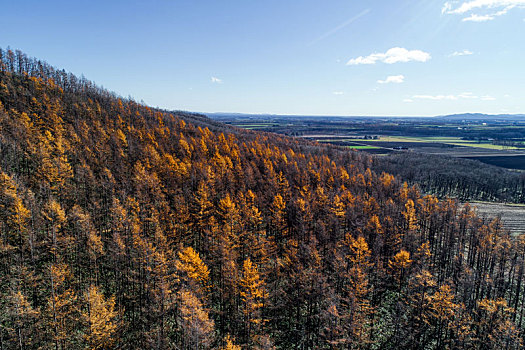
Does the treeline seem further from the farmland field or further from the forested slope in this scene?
the forested slope

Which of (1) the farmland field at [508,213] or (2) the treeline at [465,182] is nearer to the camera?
(1) the farmland field at [508,213]

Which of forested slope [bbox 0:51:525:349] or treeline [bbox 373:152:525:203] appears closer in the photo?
forested slope [bbox 0:51:525:349]

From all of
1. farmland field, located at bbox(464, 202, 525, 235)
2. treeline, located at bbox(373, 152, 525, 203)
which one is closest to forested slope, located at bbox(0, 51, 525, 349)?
farmland field, located at bbox(464, 202, 525, 235)

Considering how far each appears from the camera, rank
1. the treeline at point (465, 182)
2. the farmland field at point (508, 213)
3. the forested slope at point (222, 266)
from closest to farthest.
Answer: the forested slope at point (222, 266) < the farmland field at point (508, 213) < the treeline at point (465, 182)

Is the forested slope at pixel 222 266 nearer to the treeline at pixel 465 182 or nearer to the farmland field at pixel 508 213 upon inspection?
the farmland field at pixel 508 213

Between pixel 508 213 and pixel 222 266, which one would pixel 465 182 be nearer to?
pixel 508 213

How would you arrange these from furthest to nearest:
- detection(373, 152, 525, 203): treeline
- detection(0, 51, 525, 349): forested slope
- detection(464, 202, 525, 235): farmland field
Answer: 1. detection(373, 152, 525, 203): treeline
2. detection(464, 202, 525, 235): farmland field
3. detection(0, 51, 525, 349): forested slope

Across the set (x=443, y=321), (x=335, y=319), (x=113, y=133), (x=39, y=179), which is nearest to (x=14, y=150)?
(x=39, y=179)

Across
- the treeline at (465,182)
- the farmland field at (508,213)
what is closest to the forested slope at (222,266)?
the farmland field at (508,213)

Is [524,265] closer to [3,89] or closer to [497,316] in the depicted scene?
[497,316]
